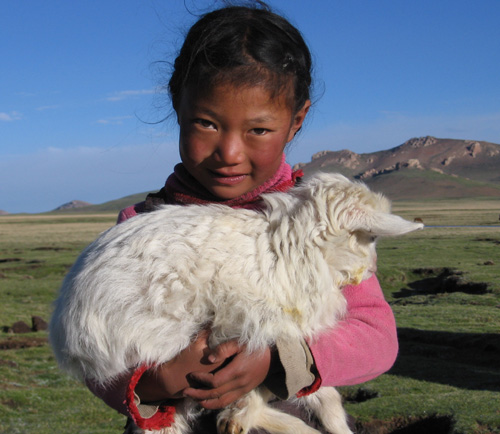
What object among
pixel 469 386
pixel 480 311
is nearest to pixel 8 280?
pixel 480 311

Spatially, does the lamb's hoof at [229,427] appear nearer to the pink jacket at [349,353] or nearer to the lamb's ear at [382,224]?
the pink jacket at [349,353]

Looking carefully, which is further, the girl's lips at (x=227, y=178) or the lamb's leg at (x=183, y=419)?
the girl's lips at (x=227, y=178)

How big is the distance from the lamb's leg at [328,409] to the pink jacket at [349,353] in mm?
245

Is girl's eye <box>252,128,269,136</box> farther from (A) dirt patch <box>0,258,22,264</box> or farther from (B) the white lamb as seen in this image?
(A) dirt patch <box>0,258,22,264</box>

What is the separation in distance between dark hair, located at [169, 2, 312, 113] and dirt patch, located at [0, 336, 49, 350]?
45.1ft

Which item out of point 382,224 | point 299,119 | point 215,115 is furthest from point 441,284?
point 215,115

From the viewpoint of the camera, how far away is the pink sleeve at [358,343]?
2.34 meters

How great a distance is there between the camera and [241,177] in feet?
9.04

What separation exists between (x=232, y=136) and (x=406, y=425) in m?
6.50

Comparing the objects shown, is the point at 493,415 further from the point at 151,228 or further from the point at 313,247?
the point at 151,228

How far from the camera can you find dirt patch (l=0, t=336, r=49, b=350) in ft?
48.2

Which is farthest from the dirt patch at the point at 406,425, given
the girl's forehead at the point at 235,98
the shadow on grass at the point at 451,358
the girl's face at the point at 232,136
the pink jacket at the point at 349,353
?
the girl's forehead at the point at 235,98

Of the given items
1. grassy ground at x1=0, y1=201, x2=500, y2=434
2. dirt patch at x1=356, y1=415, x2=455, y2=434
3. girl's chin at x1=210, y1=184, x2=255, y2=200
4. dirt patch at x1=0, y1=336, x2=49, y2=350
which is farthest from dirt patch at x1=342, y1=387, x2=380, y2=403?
dirt patch at x1=0, y1=336, x2=49, y2=350

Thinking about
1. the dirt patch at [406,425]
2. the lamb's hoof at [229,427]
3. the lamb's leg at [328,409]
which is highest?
the lamb's hoof at [229,427]
